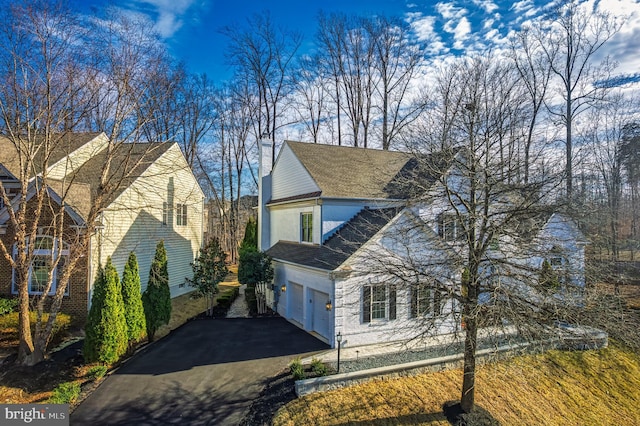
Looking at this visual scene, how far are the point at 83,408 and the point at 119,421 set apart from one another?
1264mm

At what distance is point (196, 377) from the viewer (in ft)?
31.9

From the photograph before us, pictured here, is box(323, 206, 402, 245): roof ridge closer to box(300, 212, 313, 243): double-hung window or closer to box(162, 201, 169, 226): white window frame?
box(300, 212, 313, 243): double-hung window

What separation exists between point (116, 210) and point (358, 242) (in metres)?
9.59

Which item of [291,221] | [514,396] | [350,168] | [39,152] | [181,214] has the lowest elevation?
[514,396]

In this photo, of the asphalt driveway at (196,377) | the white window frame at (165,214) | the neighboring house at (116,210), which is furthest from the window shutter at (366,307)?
the white window frame at (165,214)

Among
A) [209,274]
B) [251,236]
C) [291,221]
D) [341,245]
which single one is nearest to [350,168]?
[291,221]

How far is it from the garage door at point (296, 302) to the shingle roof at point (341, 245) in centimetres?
136

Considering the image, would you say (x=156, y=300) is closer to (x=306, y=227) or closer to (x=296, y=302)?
(x=296, y=302)

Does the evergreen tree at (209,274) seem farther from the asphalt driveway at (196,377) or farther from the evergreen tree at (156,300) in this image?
the evergreen tree at (156,300)

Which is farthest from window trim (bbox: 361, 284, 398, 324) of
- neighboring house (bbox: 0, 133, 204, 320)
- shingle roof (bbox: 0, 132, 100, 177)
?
shingle roof (bbox: 0, 132, 100, 177)

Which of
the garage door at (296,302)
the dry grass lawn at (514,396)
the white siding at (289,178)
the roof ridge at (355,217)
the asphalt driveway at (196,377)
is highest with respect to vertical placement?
the white siding at (289,178)

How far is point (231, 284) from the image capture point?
2489 cm

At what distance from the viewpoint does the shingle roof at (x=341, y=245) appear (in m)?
12.5

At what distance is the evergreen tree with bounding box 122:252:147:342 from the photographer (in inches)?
448
